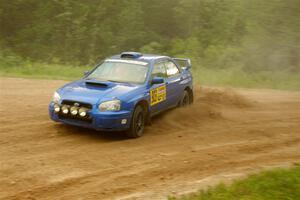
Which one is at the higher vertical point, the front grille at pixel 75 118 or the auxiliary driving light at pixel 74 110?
the auxiliary driving light at pixel 74 110

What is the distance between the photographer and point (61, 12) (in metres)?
32.4

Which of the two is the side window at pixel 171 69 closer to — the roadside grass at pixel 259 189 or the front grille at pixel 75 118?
the front grille at pixel 75 118

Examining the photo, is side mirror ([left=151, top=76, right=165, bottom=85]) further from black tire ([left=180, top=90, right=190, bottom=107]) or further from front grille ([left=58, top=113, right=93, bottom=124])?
black tire ([left=180, top=90, right=190, bottom=107])

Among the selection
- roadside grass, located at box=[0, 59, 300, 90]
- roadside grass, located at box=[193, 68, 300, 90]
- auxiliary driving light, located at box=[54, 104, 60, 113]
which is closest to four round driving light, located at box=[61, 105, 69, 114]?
auxiliary driving light, located at box=[54, 104, 60, 113]

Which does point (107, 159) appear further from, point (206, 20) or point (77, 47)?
point (206, 20)

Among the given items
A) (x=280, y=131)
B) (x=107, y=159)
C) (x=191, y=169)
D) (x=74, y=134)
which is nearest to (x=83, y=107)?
(x=74, y=134)

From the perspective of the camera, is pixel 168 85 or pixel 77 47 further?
pixel 77 47

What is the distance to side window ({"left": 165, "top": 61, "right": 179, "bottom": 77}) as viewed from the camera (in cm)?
1153

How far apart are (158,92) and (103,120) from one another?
1.93m

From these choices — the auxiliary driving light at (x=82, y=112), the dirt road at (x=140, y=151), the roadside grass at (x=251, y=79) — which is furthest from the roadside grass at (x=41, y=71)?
the auxiliary driving light at (x=82, y=112)

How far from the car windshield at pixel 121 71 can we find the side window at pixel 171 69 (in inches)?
38.5

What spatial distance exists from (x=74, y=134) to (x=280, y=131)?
4772mm

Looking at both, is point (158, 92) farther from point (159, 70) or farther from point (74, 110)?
point (74, 110)

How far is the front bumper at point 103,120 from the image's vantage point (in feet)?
29.8
